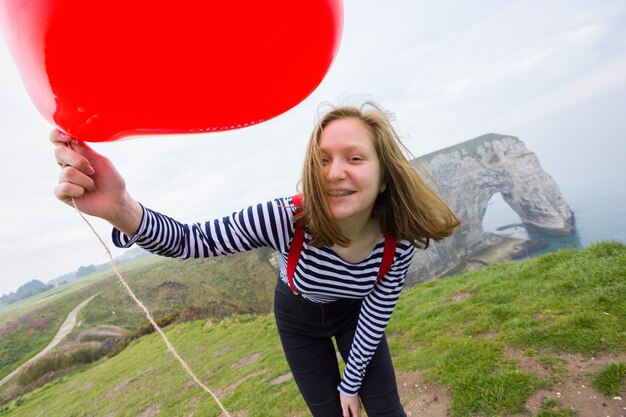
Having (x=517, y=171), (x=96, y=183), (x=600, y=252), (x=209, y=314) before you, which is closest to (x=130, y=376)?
(x=209, y=314)

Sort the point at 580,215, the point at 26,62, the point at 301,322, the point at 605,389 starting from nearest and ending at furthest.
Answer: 1. the point at 26,62
2. the point at 301,322
3. the point at 605,389
4. the point at 580,215

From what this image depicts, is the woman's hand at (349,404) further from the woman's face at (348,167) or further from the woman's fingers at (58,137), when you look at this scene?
the woman's fingers at (58,137)

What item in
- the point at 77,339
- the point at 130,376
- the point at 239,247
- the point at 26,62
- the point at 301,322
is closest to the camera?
the point at 26,62

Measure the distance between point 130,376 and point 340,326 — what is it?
13314 mm

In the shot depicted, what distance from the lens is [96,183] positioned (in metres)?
→ 1.28

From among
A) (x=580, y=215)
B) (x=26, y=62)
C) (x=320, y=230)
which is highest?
(x=26, y=62)

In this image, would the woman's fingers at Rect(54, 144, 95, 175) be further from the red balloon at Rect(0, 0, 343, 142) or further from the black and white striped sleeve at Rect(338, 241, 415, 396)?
the black and white striped sleeve at Rect(338, 241, 415, 396)

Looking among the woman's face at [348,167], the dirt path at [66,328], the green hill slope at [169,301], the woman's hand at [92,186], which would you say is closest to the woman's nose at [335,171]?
the woman's face at [348,167]

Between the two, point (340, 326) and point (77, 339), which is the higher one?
point (340, 326)

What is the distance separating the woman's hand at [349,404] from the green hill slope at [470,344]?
5.82 ft

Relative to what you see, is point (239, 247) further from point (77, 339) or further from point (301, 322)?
point (77, 339)

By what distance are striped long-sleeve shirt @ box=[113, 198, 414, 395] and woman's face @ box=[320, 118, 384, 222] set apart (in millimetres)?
282

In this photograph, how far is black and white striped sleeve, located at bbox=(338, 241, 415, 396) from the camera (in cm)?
214

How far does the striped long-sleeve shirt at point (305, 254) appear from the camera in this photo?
1.49 m
